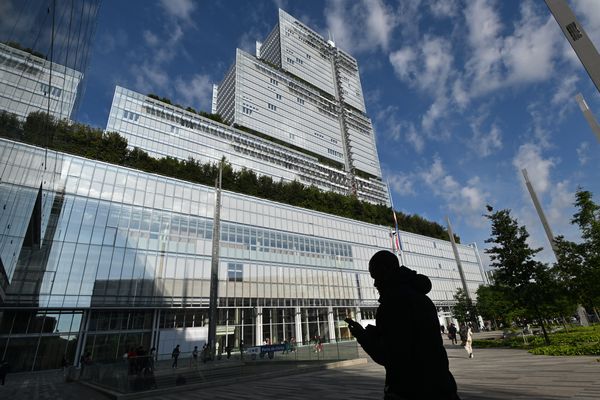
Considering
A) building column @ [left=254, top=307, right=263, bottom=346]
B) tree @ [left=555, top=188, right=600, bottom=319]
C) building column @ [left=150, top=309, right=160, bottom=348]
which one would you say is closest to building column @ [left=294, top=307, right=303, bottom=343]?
building column @ [left=254, top=307, right=263, bottom=346]

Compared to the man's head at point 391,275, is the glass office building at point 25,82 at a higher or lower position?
higher

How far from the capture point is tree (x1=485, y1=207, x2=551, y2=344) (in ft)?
63.2

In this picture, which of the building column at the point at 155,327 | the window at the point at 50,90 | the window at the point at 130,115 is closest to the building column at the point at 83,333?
the building column at the point at 155,327

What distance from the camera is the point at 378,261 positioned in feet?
8.07

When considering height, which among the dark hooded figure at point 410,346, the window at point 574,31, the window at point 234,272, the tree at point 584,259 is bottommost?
the dark hooded figure at point 410,346

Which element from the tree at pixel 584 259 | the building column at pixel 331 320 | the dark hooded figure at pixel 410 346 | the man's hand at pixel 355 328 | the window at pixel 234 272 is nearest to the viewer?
the dark hooded figure at pixel 410 346

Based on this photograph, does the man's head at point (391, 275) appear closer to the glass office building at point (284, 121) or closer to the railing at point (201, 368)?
the railing at point (201, 368)

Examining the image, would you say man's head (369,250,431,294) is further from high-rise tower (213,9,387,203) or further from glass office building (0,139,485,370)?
high-rise tower (213,9,387,203)

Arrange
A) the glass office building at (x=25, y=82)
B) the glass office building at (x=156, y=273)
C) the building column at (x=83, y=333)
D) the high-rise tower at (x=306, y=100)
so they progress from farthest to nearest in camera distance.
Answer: the high-rise tower at (x=306, y=100) < the building column at (x=83, y=333) < the glass office building at (x=156, y=273) < the glass office building at (x=25, y=82)

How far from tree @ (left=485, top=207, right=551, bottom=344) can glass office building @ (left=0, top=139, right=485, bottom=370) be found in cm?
1603

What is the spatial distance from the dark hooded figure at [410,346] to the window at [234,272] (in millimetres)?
37464

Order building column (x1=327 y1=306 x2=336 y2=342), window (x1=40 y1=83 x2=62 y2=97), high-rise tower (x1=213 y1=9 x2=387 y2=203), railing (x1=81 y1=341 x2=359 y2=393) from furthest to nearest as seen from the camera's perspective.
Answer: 1. high-rise tower (x1=213 y1=9 x2=387 y2=203)
2. building column (x1=327 y1=306 x2=336 y2=342)
3. railing (x1=81 y1=341 x2=359 y2=393)
4. window (x1=40 y1=83 x2=62 y2=97)

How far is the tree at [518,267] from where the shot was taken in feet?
63.2

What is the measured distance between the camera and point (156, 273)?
107ft
